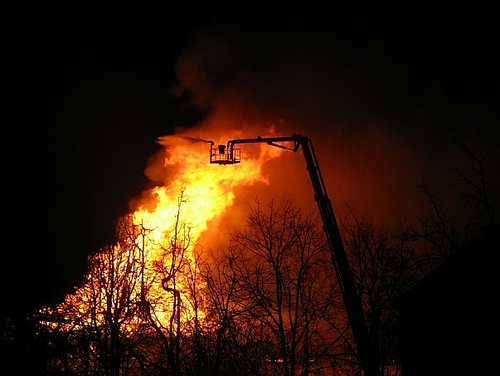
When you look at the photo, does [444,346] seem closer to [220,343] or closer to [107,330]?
[220,343]

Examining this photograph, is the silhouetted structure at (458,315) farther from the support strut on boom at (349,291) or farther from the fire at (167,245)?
the fire at (167,245)

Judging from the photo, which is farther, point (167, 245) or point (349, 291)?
point (167, 245)

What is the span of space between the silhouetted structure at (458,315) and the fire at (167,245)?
7.87 meters

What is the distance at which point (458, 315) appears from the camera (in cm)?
1992

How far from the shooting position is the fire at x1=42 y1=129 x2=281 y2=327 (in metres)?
23.6

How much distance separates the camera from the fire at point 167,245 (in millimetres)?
23594

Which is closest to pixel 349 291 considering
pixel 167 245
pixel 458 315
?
pixel 458 315

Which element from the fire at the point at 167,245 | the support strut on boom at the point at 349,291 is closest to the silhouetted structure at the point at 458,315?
the support strut on boom at the point at 349,291

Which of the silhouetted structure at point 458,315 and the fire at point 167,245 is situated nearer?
the silhouetted structure at point 458,315

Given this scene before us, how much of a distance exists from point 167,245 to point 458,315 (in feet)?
36.8

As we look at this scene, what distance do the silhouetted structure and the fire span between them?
787cm

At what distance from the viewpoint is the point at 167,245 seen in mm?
25469

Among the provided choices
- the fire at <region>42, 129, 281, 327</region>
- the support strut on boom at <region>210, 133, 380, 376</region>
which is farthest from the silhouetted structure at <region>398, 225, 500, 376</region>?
the fire at <region>42, 129, 281, 327</region>

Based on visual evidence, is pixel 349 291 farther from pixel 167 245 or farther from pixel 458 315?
pixel 167 245
